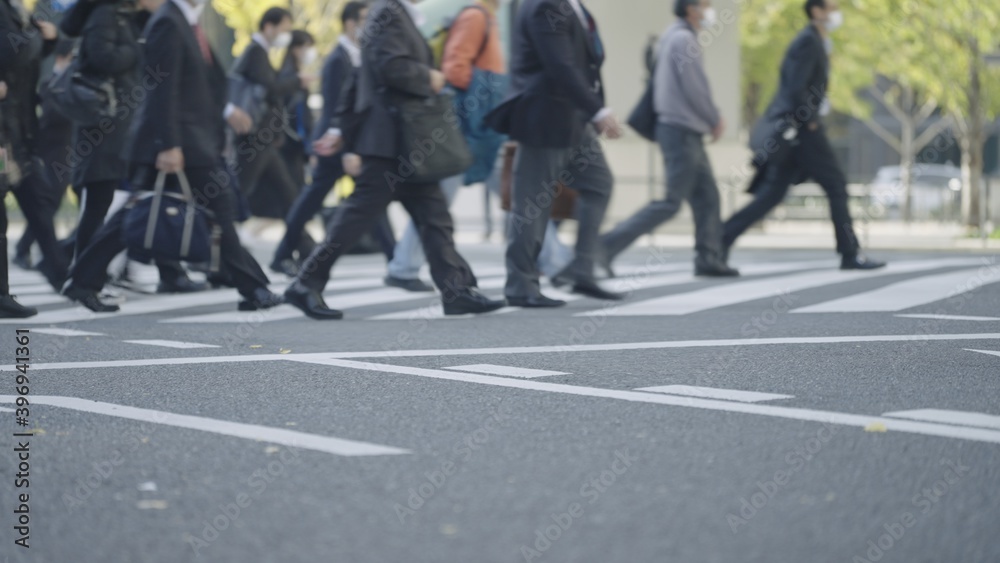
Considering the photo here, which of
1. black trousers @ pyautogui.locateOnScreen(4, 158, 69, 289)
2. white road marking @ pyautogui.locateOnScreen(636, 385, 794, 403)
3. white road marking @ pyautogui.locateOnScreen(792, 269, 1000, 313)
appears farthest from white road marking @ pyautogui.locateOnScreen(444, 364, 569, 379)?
black trousers @ pyautogui.locateOnScreen(4, 158, 69, 289)

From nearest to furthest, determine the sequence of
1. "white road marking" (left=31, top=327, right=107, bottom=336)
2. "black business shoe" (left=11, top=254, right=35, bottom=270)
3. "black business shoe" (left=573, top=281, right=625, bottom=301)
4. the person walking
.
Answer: "white road marking" (left=31, top=327, right=107, bottom=336), the person walking, "black business shoe" (left=573, top=281, right=625, bottom=301), "black business shoe" (left=11, top=254, right=35, bottom=270)

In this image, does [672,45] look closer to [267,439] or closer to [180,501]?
[267,439]

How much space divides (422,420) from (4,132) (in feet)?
14.3

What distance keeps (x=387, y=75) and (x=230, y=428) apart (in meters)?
3.63

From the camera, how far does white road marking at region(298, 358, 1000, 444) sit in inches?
199

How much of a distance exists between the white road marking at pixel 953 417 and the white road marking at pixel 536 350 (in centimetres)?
175

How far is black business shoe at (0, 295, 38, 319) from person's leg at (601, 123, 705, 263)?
3.76 meters

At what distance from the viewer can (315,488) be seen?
4.27 m

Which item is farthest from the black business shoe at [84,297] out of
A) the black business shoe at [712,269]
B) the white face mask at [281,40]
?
the black business shoe at [712,269]

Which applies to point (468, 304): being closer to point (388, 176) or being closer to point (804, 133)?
point (388, 176)

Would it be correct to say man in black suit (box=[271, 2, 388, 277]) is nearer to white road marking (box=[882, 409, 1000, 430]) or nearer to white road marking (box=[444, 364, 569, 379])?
white road marking (box=[444, 364, 569, 379])

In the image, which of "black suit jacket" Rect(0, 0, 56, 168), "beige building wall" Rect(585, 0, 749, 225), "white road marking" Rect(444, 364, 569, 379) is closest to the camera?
"white road marking" Rect(444, 364, 569, 379)

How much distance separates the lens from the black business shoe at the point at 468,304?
8938 millimetres

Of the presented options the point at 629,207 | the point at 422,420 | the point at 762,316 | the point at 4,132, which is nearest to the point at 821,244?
the point at 629,207
